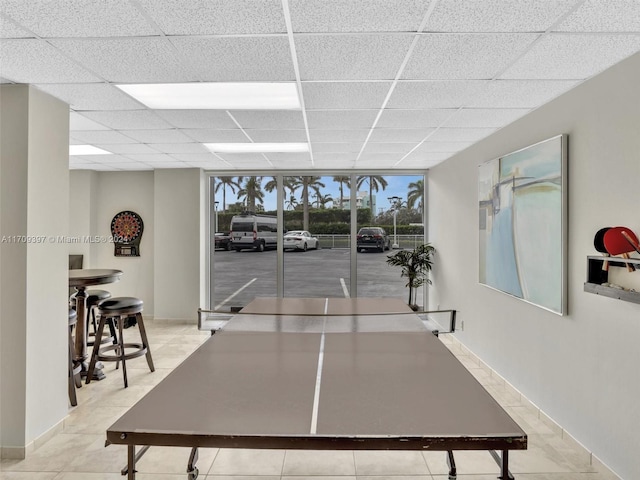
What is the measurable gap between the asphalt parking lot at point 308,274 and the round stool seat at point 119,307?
256 centimetres

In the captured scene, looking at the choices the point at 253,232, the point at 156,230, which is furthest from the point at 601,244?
the point at 156,230

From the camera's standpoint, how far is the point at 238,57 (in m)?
2.17

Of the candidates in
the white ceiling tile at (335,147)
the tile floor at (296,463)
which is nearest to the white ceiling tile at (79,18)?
the tile floor at (296,463)

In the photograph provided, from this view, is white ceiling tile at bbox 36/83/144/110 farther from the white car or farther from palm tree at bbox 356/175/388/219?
palm tree at bbox 356/175/388/219

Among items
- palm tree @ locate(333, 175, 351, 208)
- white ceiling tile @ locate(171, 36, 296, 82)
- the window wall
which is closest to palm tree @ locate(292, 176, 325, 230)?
the window wall

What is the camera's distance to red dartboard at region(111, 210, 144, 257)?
6.42 m

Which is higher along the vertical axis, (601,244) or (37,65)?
(37,65)

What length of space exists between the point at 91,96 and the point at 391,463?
3.13 metres

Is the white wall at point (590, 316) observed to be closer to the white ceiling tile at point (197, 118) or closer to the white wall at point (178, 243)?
the white ceiling tile at point (197, 118)

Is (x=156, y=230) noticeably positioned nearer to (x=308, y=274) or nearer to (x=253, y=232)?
(x=253, y=232)

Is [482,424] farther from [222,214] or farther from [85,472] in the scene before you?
[222,214]

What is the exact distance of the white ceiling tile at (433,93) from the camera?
2.55 meters

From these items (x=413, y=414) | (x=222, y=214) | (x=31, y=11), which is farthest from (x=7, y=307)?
(x=222, y=214)

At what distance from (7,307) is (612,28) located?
3.63 metres
